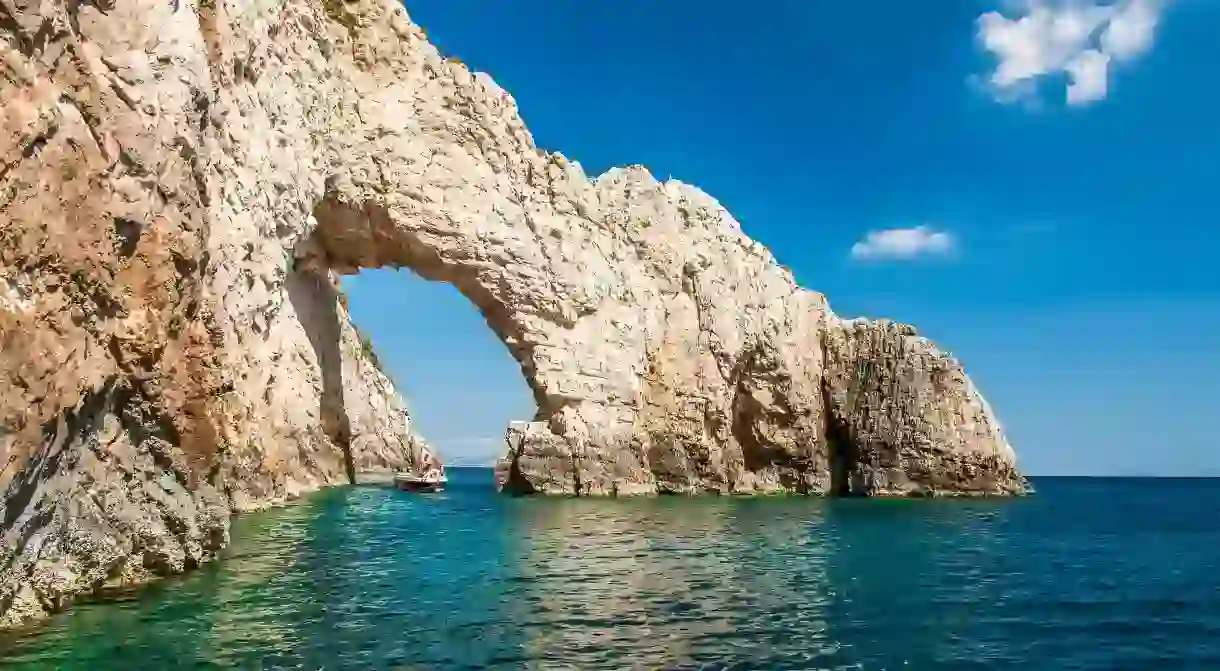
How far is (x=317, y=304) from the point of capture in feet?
141

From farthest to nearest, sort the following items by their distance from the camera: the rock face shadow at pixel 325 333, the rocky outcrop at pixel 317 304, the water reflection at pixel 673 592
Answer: the rock face shadow at pixel 325 333 → the water reflection at pixel 673 592 → the rocky outcrop at pixel 317 304

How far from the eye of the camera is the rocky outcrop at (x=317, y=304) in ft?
33.5

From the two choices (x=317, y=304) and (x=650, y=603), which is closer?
(x=650, y=603)

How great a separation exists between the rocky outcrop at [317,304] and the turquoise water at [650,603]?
1894 millimetres

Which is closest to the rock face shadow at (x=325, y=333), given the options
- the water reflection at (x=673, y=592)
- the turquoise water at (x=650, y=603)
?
the turquoise water at (x=650, y=603)

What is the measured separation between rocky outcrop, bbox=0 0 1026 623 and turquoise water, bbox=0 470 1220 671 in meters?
1.89

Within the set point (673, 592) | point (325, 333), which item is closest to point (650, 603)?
point (673, 592)

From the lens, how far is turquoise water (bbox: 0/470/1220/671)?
10.2m

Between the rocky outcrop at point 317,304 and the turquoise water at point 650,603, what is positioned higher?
the rocky outcrop at point 317,304

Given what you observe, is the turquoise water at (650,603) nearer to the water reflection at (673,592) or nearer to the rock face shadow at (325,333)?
the water reflection at (673,592)

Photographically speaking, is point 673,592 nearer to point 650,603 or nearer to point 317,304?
point 650,603

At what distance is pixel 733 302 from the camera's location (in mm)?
46938

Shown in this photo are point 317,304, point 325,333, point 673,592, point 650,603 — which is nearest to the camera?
point 650,603

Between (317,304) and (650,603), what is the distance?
3346 cm
